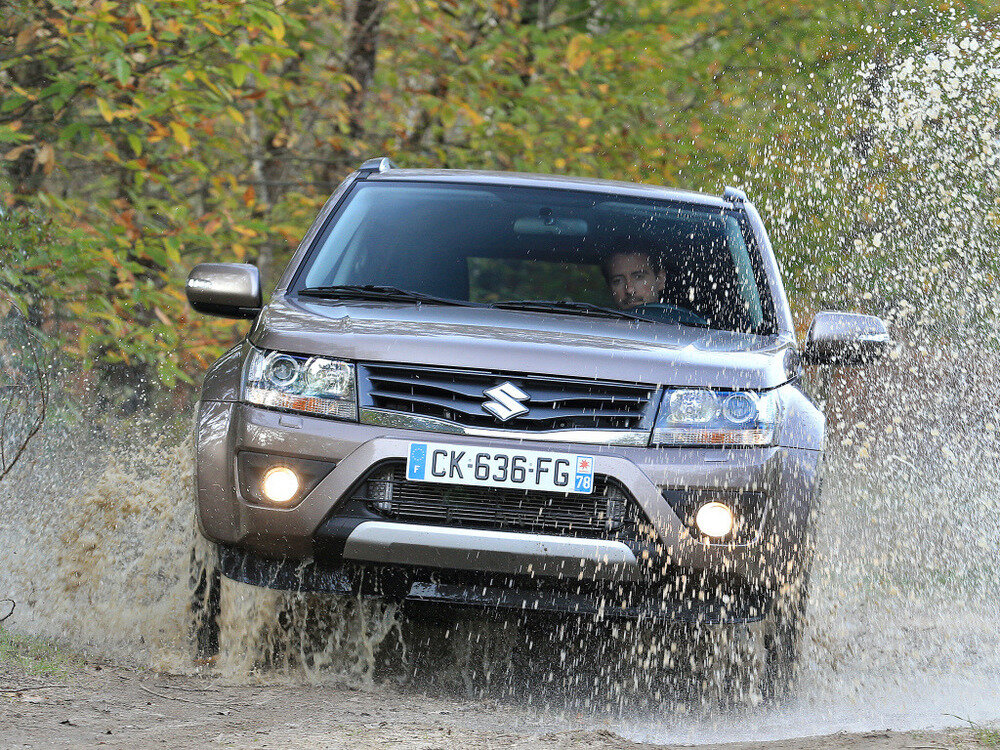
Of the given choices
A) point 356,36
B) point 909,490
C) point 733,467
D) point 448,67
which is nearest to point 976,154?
point 909,490

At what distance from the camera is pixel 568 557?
12.4ft

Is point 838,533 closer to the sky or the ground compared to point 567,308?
closer to the ground

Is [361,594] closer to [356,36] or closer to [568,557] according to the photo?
[568,557]

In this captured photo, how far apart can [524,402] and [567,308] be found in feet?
2.83

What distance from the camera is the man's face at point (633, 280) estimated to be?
197 inches

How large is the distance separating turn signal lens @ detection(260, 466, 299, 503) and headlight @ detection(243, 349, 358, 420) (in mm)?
195

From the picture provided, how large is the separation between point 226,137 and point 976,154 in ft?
22.4

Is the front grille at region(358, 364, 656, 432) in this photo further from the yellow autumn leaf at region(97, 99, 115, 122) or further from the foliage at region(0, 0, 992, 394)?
the yellow autumn leaf at region(97, 99, 115, 122)

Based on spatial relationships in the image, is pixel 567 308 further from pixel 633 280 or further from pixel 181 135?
pixel 181 135

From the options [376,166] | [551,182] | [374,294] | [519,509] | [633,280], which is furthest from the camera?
[376,166]

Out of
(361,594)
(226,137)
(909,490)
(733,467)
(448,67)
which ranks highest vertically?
(448,67)

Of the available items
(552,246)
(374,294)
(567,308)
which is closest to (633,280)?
(552,246)

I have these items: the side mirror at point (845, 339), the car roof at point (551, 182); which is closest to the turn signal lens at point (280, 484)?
the car roof at point (551, 182)

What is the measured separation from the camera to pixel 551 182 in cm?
539
